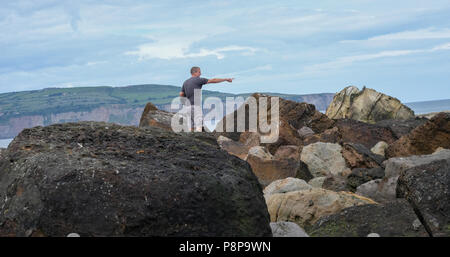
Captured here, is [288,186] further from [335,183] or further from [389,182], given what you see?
[389,182]

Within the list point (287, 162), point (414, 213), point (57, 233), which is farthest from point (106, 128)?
point (287, 162)

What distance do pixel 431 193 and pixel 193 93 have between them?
30.1 feet

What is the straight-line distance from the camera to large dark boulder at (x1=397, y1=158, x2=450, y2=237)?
29.7 feet

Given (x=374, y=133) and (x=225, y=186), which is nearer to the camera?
(x=225, y=186)

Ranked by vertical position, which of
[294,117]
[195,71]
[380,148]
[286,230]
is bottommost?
[380,148]

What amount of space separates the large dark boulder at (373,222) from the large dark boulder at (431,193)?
8.2 inches

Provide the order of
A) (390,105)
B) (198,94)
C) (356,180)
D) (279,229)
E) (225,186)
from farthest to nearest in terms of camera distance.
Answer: (390,105)
(198,94)
(356,180)
(279,229)
(225,186)

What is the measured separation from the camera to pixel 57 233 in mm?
6535

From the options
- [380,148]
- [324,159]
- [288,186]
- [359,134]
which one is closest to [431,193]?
[288,186]

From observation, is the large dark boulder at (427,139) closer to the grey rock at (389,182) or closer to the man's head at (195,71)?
the grey rock at (389,182)

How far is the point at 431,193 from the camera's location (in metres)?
9.44

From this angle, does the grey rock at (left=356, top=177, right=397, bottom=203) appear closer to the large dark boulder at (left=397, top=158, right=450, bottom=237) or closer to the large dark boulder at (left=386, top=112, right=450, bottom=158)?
the large dark boulder at (left=397, top=158, right=450, bottom=237)

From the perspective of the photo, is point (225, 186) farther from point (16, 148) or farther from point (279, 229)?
point (16, 148)
